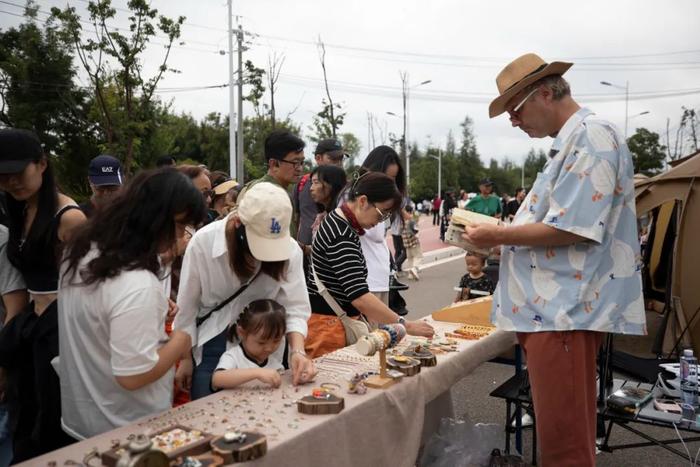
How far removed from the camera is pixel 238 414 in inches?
72.9

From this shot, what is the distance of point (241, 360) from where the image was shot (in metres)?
2.22

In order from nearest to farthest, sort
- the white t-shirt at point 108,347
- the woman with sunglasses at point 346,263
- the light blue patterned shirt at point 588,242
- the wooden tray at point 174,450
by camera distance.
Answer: the wooden tray at point 174,450
the white t-shirt at point 108,347
the light blue patterned shirt at point 588,242
the woman with sunglasses at point 346,263

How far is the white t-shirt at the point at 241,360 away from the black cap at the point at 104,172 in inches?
70.3

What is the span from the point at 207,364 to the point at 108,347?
619 millimetres

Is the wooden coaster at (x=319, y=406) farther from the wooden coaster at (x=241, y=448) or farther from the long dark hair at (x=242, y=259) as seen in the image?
the long dark hair at (x=242, y=259)

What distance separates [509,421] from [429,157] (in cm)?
5594

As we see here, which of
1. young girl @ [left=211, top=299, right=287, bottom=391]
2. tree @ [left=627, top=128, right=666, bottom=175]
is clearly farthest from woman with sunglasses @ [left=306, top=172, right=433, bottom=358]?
tree @ [left=627, top=128, right=666, bottom=175]

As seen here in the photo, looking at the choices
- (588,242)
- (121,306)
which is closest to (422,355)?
(588,242)

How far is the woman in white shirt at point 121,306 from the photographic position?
1.62 metres

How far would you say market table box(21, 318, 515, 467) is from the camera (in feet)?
5.40

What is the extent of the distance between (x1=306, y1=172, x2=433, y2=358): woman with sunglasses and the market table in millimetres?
168

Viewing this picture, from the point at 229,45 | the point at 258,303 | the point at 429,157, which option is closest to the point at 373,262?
the point at 258,303

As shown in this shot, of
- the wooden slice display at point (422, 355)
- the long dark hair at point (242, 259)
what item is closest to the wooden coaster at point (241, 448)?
the long dark hair at point (242, 259)

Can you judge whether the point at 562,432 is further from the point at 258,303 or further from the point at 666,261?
the point at 666,261
